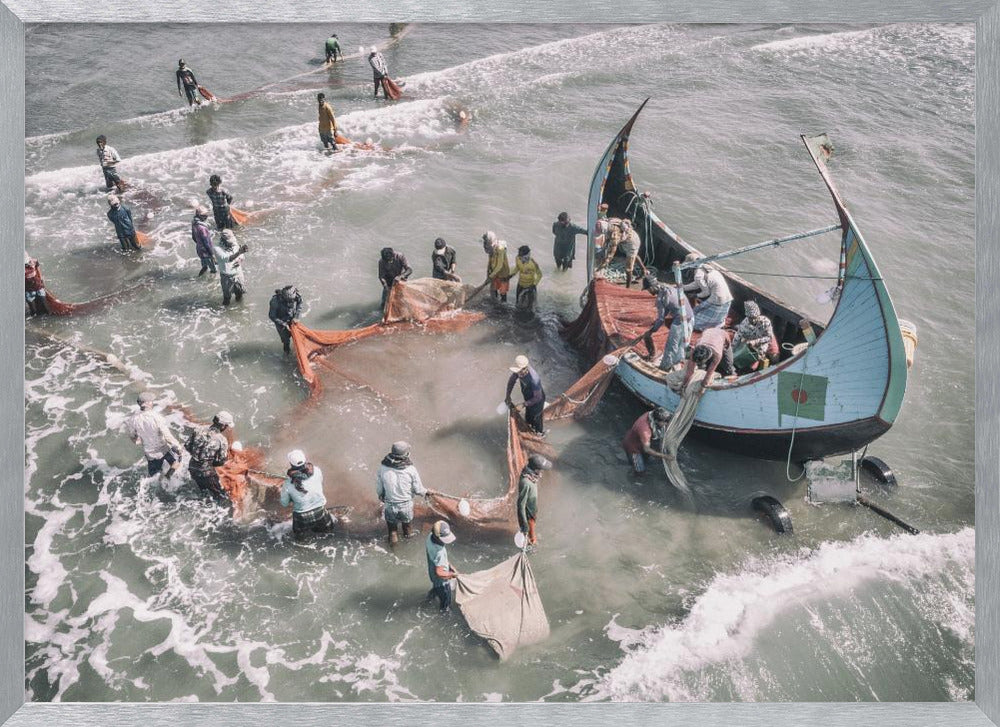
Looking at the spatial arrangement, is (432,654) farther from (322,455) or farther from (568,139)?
(568,139)

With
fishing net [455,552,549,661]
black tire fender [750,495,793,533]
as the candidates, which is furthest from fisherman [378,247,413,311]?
black tire fender [750,495,793,533]

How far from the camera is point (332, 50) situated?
57.7 ft

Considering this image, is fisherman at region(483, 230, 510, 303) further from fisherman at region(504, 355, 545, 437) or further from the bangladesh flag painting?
the bangladesh flag painting

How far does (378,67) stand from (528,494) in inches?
575

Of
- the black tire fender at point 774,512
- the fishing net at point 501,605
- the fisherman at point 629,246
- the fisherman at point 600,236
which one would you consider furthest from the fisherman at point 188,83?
the black tire fender at point 774,512

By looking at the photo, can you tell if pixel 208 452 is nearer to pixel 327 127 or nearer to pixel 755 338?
pixel 755 338

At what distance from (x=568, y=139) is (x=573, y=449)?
34.2 feet

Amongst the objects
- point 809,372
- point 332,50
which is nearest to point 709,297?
point 809,372

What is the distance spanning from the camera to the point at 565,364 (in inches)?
454

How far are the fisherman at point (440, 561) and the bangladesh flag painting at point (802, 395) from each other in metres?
4.54

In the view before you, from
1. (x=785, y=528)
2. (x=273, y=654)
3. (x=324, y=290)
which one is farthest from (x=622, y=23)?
(x=324, y=290)

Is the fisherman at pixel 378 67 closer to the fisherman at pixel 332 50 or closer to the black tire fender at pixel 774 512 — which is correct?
the fisherman at pixel 332 50

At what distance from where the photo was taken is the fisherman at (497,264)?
38.3 ft

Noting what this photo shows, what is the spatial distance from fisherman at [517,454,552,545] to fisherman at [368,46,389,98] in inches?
517
